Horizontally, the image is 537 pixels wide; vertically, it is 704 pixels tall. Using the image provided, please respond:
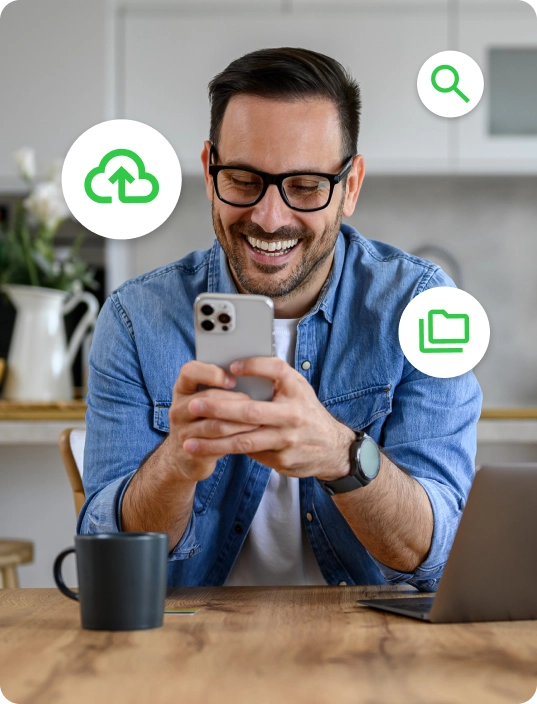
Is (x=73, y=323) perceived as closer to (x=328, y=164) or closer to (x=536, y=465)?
(x=328, y=164)

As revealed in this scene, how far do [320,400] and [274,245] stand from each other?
0.22 m

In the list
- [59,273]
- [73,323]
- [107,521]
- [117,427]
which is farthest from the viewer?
[73,323]

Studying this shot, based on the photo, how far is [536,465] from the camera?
2.34ft

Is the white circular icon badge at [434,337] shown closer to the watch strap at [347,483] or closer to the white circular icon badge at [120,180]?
the watch strap at [347,483]

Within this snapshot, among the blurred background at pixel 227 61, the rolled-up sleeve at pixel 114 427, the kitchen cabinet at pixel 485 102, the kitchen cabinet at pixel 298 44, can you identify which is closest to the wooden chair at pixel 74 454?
the rolled-up sleeve at pixel 114 427

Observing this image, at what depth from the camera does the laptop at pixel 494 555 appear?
2.32 feet

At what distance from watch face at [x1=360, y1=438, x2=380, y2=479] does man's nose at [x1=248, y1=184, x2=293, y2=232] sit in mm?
381

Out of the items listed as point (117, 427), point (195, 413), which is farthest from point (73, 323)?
point (195, 413)

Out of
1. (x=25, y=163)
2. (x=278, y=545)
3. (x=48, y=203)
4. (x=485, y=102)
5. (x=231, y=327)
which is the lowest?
(x=278, y=545)

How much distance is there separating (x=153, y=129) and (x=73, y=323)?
0.67 meters

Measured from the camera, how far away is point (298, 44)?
2793 millimetres

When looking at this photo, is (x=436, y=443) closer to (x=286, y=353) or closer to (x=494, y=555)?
(x=286, y=353)

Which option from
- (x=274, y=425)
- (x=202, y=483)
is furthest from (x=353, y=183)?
(x=274, y=425)

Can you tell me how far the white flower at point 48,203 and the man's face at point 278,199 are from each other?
1252mm
